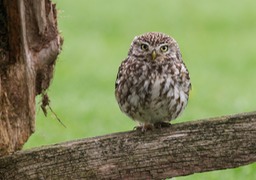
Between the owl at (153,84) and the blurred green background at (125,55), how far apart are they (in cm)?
65

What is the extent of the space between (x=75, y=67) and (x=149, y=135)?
1254 centimetres

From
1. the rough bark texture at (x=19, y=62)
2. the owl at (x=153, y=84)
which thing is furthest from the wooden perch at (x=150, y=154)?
the owl at (x=153, y=84)

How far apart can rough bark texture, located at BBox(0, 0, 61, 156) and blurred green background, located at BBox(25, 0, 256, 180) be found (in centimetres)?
73

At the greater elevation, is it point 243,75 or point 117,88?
point 117,88

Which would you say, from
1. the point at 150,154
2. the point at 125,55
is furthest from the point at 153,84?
the point at 125,55

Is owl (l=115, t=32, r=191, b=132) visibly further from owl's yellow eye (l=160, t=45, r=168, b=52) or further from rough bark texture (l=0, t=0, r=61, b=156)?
rough bark texture (l=0, t=0, r=61, b=156)

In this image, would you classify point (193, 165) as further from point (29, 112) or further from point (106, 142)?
point (29, 112)

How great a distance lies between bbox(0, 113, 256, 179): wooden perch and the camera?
15.6 ft

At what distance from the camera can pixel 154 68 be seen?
614 cm

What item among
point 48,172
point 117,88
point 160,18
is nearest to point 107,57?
point 160,18

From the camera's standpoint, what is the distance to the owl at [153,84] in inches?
237

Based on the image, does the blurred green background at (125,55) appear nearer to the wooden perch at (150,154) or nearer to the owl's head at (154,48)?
the owl's head at (154,48)

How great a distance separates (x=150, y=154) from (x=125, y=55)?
13.4 metres

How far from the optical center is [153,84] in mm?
6008
